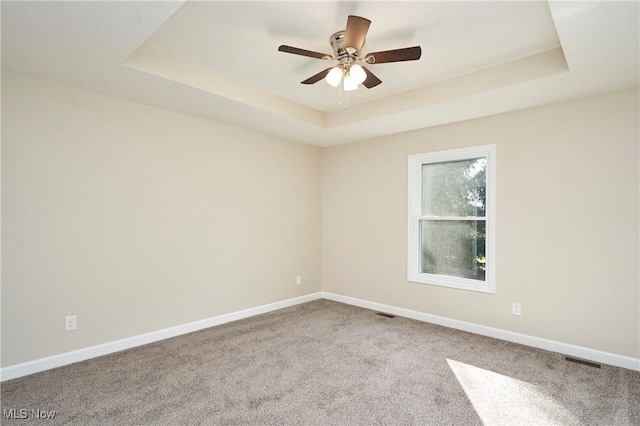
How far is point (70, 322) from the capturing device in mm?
2938

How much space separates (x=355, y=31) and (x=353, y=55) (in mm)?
337

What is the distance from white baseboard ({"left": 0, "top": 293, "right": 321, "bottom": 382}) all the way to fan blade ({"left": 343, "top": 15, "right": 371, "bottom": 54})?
126 inches

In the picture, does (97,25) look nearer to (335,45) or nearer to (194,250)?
(335,45)

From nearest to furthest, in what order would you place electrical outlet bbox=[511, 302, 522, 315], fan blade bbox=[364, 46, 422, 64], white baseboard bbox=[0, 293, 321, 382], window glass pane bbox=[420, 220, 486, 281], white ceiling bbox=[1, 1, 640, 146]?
1. white ceiling bbox=[1, 1, 640, 146]
2. fan blade bbox=[364, 46, 422, 64]
3. white baseboard bbox=[0, 293, 321, 382]
4. electrical outlet bbox=[511, 302, 522, 315]
5. window glass pane bbox=[420, 220, 486, 281]

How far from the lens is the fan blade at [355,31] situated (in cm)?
191

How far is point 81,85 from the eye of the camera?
292cm

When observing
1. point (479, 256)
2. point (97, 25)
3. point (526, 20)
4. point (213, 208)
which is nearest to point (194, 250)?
point (213, 208)

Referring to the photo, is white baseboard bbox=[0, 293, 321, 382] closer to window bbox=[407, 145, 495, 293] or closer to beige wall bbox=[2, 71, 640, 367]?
beige wall bbox=[2, 71, 640, 367]

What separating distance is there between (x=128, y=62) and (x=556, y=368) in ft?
13.8

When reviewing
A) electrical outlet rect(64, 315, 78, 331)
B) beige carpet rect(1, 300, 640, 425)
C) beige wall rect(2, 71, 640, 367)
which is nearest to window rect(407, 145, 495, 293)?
beige wall rect(2, 71, 640, 367)

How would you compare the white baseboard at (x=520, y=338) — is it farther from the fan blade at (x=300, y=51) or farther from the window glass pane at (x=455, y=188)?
the fan blade at (x=300, y=51)

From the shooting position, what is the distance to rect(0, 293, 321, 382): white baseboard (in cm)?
266

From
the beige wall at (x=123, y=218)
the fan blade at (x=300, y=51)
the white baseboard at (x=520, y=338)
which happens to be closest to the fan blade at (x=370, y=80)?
the fan blade at (x=300, y=51)

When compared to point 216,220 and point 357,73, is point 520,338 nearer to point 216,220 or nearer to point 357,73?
point 357,73
